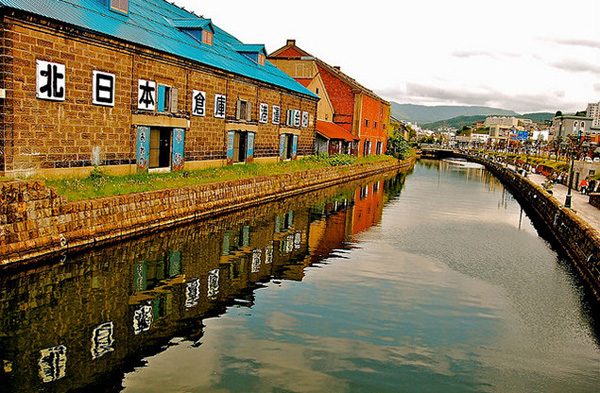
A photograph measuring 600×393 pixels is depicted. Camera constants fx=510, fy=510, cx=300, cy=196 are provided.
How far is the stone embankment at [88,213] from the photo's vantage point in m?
13.1

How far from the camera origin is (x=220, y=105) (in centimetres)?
2953

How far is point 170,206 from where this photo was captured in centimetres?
1961

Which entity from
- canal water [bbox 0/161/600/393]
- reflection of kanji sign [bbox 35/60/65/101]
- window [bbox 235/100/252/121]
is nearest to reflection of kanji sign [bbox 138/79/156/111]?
reflection of kanji sign [bbox 35/60/65/101]

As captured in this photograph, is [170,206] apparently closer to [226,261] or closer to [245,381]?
[226,261]

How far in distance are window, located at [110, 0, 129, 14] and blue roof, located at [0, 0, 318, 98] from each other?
0.19 metres

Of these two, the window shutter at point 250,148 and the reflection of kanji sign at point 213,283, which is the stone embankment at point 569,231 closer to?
the reflection of kanji sign at point 213,283

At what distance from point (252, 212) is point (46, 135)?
1019cm

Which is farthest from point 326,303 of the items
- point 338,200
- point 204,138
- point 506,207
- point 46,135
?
point 506,207

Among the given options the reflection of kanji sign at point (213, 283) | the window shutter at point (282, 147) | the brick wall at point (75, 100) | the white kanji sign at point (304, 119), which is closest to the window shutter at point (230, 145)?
the brick wall at point (75, 100)

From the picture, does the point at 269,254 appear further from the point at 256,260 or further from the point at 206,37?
the point at 206,37

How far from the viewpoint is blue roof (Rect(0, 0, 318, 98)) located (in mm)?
18359

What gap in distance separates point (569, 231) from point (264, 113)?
2151 centimetres

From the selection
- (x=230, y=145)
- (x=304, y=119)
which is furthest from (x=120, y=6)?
(x=304, y=119)

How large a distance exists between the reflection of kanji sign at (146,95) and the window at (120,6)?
341 centimetres
